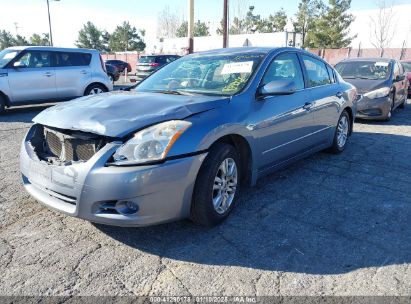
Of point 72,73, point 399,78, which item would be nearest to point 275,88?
point 399,78

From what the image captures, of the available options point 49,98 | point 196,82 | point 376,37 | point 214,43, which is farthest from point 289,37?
point 196,82

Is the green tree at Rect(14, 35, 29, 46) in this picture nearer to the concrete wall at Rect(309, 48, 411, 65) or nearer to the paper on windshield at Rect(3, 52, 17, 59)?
the concrete wall at Rect(309, 48, 411, 65)

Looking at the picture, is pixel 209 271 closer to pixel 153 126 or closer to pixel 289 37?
pixel 153 126

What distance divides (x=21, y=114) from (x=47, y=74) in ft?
4.12

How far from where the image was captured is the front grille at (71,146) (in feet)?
9.51

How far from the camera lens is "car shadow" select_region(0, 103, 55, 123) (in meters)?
8.85

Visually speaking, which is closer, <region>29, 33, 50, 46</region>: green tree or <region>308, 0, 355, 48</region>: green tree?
<region>308, 0, 355, 48</region>: green tree

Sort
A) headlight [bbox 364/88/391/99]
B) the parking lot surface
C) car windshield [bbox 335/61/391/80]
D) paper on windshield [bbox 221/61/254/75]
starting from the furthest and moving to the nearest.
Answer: car windshield [bbox 335/61/391/80]
headlight [bbox 364/88/391/99]
paper on windshield [bbox 221/61/254/75]
the parking lot surface

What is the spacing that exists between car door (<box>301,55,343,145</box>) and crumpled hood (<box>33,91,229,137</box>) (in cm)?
182

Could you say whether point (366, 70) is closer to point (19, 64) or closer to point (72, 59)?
point (72, 59)

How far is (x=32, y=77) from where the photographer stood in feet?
31.4

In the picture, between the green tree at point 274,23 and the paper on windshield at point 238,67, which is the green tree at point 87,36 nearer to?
the green tree at point 274,23

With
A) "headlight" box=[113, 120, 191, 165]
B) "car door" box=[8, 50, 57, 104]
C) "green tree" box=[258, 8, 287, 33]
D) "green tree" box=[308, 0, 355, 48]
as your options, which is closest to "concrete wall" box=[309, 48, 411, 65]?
"green tree" box=[308, 0, 355, 48]

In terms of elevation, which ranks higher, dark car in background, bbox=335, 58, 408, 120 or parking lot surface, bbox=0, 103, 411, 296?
dark car in background, bbox=335, 58, 408, 120
